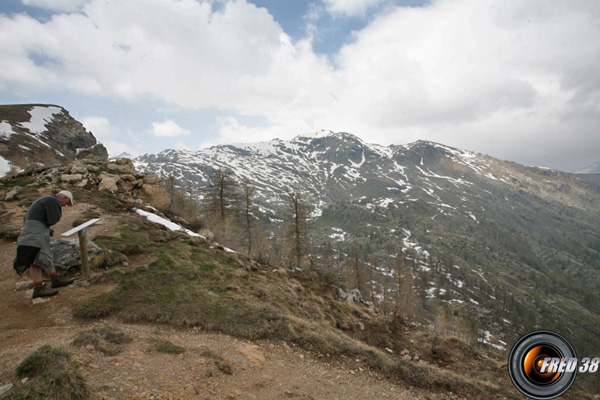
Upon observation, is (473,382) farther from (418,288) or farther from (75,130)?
(418,288)

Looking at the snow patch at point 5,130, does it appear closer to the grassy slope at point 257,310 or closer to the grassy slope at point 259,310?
the grassy slope at point 259,310

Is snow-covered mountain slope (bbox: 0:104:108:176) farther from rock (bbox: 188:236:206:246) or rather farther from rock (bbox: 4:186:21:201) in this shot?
rock (bbox: 188:236:206:246)

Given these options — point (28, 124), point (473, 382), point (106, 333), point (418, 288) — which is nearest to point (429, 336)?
point (473, 382)

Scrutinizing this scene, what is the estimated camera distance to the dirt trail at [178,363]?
5762 millimetres

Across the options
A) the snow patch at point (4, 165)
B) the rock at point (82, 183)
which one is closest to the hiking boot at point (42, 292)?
the rock at point (82, 183)

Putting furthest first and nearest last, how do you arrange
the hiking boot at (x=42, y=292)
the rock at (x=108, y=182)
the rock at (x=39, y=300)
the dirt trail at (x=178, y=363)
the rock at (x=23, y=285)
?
the rock at (x=108, y=182) < the rock at (x=23, y=285) < the hiking boot at (x=42, y=292) < the rock at (x=39, y=300) < the dirt trail at (x=178, y=363)

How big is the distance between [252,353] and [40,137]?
251 ft

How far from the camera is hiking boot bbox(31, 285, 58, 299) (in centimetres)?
894

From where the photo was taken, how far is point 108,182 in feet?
78.9

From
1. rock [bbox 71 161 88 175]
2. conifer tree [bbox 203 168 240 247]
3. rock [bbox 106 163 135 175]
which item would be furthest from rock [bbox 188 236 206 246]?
conifer tree [bbox 203 168 240 247]

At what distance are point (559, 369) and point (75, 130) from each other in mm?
93046

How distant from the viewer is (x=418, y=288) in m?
145

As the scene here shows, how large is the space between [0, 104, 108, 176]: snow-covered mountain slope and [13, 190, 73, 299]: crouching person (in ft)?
133

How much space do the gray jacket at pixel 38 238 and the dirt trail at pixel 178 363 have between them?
1.33 metres
